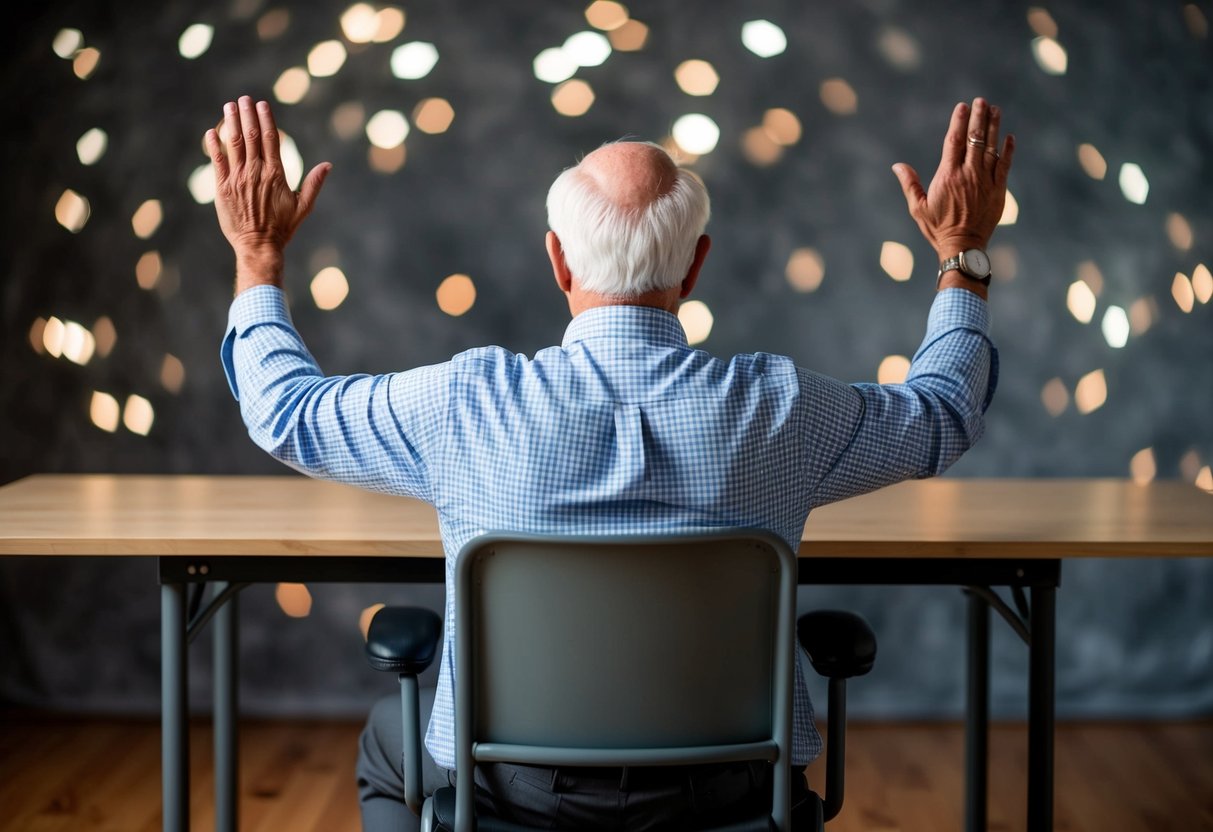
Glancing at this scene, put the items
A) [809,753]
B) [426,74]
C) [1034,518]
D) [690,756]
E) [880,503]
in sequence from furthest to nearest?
[426,74]
[880,503]
[1034,518]
[809,753]
[690,756]

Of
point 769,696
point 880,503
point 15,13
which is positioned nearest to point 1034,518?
point 880,503

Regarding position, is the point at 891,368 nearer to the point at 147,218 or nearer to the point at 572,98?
the point at 572,98

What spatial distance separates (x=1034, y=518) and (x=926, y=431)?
654mm

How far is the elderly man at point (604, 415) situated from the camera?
4.32 ft

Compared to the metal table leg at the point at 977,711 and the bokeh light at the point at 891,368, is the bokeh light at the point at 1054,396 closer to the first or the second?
the bokeh light at the point at 891,368

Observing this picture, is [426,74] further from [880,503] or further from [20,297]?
[880,503]

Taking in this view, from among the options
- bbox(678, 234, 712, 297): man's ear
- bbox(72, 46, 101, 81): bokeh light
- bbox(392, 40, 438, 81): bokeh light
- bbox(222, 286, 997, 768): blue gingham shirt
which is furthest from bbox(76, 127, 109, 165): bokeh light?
bbox(678, 234, 712, 297): man's ear

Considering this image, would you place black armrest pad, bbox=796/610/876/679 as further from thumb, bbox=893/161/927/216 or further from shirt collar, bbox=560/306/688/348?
thumb, bbox=893/161/927/216

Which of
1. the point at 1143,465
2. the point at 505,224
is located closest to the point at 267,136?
the point at 505,224

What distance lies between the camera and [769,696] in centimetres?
133

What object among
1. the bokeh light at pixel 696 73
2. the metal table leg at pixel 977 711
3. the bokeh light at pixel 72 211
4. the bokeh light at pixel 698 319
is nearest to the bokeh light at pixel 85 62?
the bokeh light at pixel 72 211

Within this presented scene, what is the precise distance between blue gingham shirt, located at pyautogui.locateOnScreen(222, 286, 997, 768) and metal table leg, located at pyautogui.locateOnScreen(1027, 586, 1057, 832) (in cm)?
62

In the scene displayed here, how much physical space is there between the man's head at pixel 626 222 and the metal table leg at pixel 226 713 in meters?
1.21

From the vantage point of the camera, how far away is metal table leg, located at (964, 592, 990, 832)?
2357 mm
